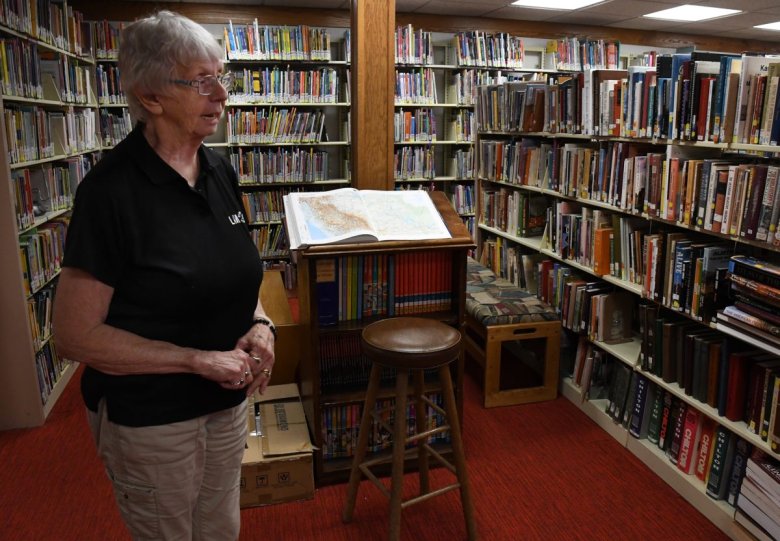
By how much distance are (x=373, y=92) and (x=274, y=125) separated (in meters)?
2.80

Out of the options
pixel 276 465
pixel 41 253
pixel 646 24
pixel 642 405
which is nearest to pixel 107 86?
pixel 41 253

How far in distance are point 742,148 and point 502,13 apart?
4167 millimetres

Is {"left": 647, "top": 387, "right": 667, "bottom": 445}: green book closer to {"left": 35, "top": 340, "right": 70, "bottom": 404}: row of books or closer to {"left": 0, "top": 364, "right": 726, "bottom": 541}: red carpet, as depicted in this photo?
{"left": 0, "top": 364, "right": 726, "bottom": 541}: red carpet

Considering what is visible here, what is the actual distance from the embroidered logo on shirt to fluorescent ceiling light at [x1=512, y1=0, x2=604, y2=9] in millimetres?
4656

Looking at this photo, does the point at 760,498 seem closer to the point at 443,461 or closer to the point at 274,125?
the point at 443,461

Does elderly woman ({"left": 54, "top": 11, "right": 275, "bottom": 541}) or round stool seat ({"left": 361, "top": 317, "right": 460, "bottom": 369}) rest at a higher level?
elderly woman ({"left": 54, "top": 11, "right": 275, "bottom": 541})

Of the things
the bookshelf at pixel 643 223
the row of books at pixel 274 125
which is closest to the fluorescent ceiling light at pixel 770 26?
the bookshelf at pixel 643 223

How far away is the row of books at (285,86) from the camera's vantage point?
4922 millimetres

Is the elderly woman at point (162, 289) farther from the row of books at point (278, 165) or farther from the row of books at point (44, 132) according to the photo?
the row of books at point (278, 165)

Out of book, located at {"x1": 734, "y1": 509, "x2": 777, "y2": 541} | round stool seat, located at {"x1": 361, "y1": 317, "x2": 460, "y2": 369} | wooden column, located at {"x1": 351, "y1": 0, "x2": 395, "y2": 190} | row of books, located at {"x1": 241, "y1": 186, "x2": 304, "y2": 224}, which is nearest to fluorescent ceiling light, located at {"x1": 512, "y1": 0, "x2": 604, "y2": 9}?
row of books, located at {"x1": 241, "y1": 186, "x2": 304, "y2": 224}

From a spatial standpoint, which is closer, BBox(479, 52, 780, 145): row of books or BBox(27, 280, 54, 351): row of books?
BBox(479, 52, 780, 145): row of books

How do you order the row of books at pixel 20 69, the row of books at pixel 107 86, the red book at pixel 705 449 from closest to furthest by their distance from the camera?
1. the red book at pixel 705 449
2. the row of books at pixel 20 69
3. the row of books at pixel 107 86

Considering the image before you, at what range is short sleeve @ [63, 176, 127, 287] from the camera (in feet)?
3.37

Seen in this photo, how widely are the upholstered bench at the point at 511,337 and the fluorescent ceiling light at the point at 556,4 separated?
3.08m
